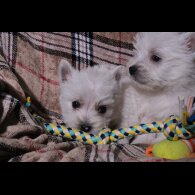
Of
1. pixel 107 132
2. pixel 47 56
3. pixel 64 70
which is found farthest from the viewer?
pixel 47 56

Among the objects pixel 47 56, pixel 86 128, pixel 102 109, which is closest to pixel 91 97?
pixel 102 109

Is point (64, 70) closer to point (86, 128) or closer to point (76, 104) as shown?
point (76, 104)

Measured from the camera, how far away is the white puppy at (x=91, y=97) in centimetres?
242

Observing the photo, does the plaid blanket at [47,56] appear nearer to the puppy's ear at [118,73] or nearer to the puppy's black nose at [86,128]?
the puppy's ear at [118,73]

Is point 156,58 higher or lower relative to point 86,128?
higher

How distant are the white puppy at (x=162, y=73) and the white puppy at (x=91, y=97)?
14 cm

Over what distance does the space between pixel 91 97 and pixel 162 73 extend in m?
0.53

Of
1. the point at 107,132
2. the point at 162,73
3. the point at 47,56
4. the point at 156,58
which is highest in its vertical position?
the point at 47,56

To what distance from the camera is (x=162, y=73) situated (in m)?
2.45

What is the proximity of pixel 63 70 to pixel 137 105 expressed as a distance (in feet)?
2.03

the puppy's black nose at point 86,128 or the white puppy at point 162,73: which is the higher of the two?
the white puppy at point 162,73

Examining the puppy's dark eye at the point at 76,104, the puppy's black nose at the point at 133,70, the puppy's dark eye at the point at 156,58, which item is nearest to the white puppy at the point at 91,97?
the puppy's dark eye at the point at 76,104

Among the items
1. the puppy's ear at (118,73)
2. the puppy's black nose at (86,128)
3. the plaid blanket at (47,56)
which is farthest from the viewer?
the plaid blanket at (47,56)

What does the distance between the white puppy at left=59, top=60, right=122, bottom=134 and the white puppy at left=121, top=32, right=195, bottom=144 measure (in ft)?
0.47
